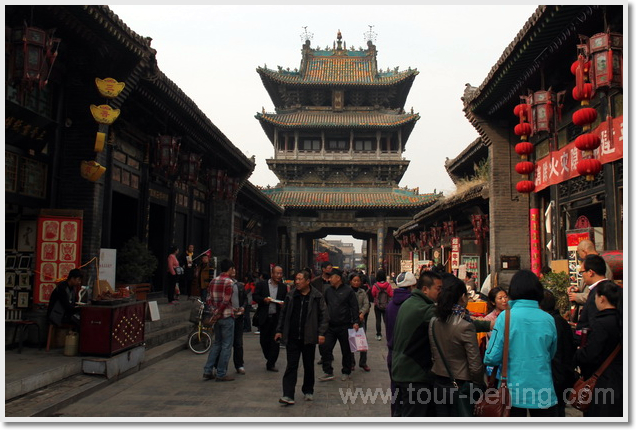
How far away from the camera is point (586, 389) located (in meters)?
3.59

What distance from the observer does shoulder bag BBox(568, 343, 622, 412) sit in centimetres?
351

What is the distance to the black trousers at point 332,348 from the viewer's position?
716cm

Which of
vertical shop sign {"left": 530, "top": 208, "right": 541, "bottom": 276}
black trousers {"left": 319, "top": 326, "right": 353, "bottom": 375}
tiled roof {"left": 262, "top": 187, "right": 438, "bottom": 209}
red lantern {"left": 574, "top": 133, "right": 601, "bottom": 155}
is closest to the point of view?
red lantern {"left": 574, "top": 133, "right": 601, "bottom": 155}

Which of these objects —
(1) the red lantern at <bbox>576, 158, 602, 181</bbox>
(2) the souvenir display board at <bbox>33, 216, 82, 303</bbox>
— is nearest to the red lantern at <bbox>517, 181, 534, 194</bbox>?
(1) the red lantern at <bbox>576, 158, 602, 181</bbox>

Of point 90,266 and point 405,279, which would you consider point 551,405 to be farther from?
point 90,266

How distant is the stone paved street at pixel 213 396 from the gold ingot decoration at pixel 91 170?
296 cm

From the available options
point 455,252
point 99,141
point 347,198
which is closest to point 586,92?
point 99,141

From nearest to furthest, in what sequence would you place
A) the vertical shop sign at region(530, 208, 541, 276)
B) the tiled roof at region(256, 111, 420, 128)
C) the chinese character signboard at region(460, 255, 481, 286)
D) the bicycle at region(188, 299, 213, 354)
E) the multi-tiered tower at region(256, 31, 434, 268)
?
the bicycle at region(188, 299, 213, 354) → the vertical shop sign at region(530, 208, 541, 276) → the chinese character signboard at region(460, 255, 481, 286) → the multi-tiered tower at region(256, 31, 434, 268) → the tiled roof at region(256, 111, 420, 128)

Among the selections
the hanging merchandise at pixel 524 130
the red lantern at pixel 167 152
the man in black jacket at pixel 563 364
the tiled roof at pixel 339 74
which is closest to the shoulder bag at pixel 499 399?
the man in black jacket at pixel 563 364

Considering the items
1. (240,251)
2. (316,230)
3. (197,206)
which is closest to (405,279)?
(197,206)

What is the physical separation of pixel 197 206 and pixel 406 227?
11512mm

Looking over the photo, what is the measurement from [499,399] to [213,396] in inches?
139

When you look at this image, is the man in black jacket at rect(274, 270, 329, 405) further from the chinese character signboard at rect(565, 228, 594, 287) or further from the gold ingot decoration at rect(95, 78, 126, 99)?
the gold ingot decoration at rect(95, 78, 126, 99)

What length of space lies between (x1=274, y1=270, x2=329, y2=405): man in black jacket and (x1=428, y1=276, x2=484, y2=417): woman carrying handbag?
232cm
